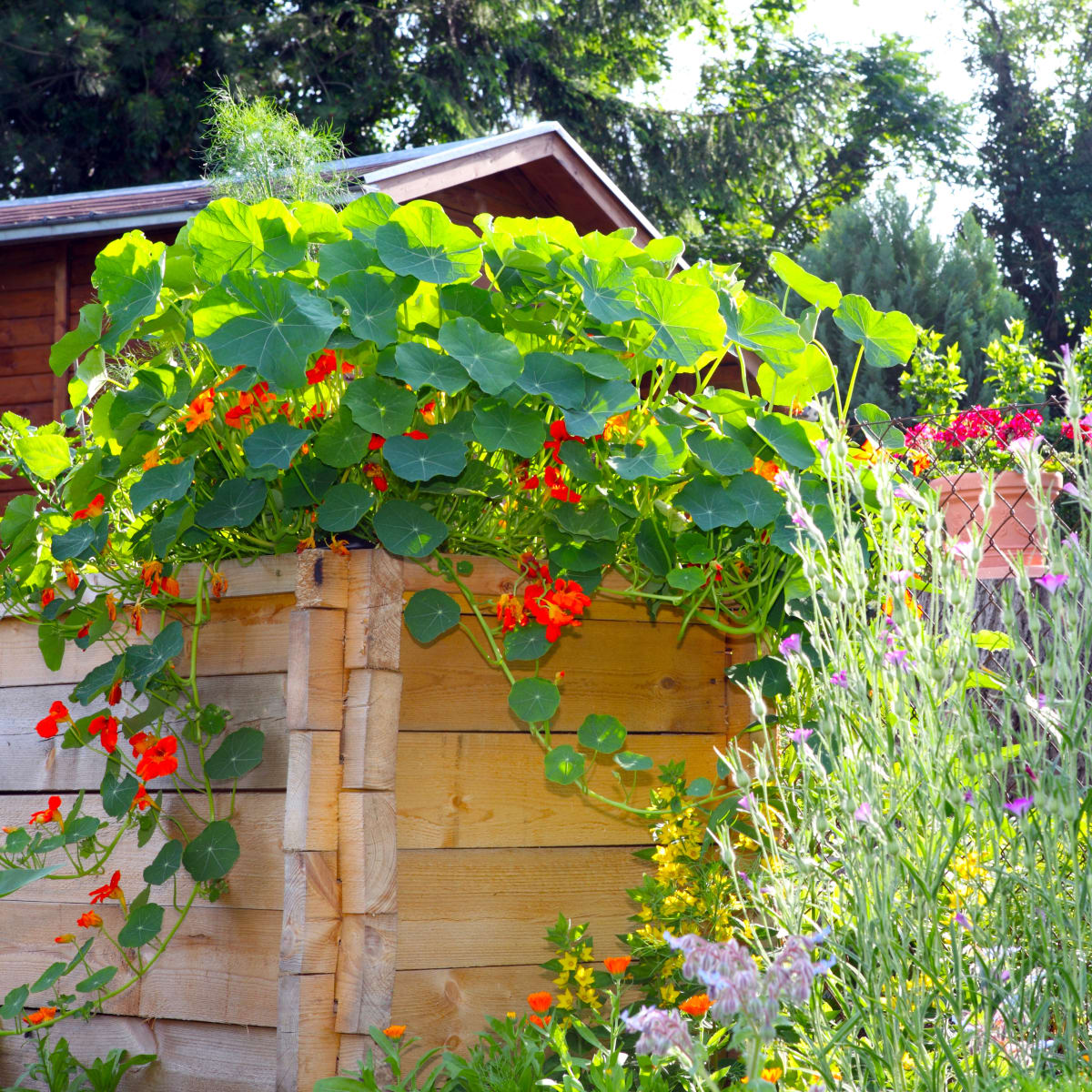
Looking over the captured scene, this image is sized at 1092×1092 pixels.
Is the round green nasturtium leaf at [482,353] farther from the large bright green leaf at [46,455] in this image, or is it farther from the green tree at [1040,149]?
the green tree at [1040,149]

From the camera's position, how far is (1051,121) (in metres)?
17.0

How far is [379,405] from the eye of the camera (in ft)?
5.23

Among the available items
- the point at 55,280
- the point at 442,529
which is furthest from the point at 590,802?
the point at 55,280

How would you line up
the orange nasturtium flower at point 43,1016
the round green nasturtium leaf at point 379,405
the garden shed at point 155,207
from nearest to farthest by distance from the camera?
the round green nasturtium leaf at point 379,405, the orange nasturtium flower at point 43,1016, the garden shed at point 155,207

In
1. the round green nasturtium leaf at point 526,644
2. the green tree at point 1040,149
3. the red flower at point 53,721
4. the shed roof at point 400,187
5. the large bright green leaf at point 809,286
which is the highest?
the green tree at point 1040,149

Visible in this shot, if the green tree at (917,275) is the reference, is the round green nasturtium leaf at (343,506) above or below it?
below

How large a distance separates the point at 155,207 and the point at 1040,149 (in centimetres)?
1531

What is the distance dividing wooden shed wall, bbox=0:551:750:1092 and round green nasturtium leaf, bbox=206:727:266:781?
27 millimetres

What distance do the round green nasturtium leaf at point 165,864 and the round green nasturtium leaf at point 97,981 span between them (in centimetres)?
17

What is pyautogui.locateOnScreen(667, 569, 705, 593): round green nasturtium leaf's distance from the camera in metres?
1.67

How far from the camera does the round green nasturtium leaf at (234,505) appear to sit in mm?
1639

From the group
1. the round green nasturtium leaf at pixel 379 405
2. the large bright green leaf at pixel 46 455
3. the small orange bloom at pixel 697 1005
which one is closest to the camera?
the small orange bloom at pixel 697 1005

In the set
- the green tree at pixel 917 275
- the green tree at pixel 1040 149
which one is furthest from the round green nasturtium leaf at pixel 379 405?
the green tree at pixel 1040 149

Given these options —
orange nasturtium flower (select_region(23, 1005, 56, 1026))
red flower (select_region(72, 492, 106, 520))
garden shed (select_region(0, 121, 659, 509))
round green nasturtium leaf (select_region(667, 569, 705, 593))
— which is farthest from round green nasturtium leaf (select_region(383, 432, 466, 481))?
garden shed (select_region(0, 121, 659, 509))
